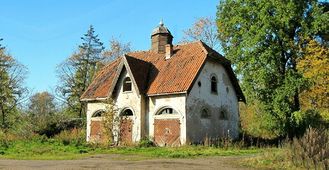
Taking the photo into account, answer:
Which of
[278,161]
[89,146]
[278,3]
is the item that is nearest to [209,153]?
[278,161]

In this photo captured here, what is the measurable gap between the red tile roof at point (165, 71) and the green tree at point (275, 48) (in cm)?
195

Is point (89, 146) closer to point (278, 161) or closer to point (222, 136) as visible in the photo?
point (222, 136)

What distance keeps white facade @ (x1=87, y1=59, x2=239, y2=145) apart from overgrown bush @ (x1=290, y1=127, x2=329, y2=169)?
13.6 m

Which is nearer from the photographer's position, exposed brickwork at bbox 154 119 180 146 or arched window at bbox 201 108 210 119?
exposed brickwork at bbox 154 119 180 146

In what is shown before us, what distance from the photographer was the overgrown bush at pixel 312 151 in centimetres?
1386

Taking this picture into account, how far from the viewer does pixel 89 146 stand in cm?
2648

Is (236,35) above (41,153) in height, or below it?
above

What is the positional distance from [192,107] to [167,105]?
1.81 metres

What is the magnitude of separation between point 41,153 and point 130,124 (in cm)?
940

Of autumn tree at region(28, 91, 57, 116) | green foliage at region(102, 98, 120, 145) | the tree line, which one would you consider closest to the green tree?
the tree line

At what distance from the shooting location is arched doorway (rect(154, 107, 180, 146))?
28.6 m

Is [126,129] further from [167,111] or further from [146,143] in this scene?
[167,111]

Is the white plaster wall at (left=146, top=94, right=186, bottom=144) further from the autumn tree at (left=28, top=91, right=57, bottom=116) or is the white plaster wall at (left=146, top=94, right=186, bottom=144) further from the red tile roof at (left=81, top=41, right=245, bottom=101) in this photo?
the autumn tree at (left=28, top=91, right=57, bottom=116)

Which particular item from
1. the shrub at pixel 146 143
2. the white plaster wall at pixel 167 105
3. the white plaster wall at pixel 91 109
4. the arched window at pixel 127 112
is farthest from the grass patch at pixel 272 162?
the white plaster wall at pixel 91 109
